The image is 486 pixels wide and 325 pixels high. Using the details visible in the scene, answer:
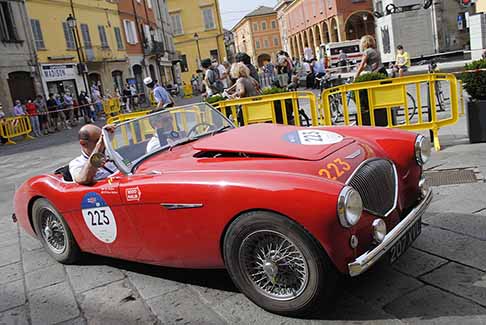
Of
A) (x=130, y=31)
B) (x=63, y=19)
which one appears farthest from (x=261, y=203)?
(x=130, y=31)

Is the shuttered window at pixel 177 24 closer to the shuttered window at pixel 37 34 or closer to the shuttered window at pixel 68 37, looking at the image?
the shuttered window at pixel 68 37

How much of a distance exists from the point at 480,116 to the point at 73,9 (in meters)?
28.1

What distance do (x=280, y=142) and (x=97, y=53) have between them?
2985 cm

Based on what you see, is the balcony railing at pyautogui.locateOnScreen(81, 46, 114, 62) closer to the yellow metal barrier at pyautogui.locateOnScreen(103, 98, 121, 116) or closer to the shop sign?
the shop sign

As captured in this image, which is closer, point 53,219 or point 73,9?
point 53,219

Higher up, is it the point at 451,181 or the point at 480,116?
the point at 480,116

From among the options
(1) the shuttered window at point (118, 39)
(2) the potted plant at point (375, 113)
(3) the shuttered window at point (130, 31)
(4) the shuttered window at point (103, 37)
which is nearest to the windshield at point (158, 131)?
(2) the potted plant at point (375, 113)

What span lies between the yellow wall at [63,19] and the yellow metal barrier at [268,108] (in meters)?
20.7

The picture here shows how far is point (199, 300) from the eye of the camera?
3.43 m

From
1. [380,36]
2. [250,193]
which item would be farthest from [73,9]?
[250,193]

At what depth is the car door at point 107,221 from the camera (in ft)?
11.8

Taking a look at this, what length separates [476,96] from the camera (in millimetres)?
6629

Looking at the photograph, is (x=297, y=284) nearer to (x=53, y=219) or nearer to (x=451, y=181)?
(x=53, y=219)

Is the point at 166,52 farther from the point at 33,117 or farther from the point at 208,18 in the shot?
the point at 33,117
